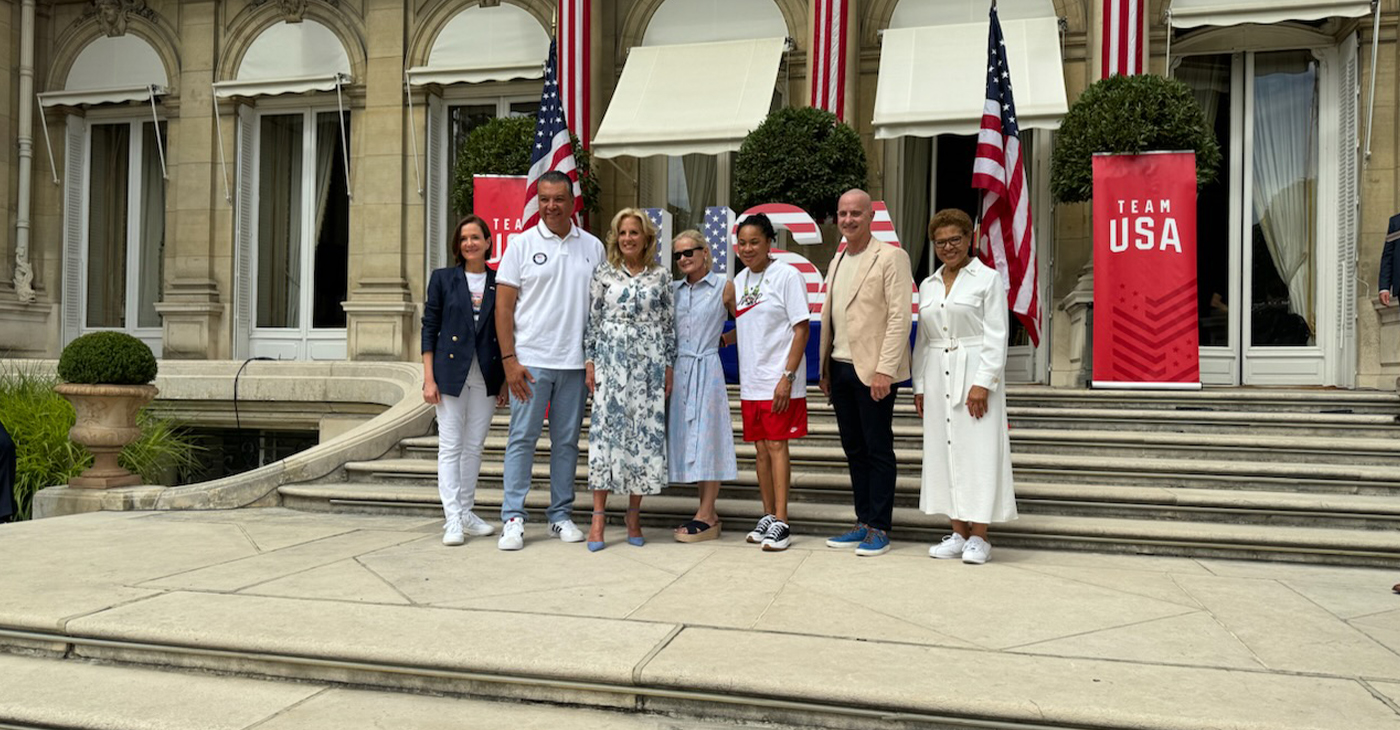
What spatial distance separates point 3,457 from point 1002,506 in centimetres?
649

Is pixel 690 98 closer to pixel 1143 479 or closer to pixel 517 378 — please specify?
pixel 517 378

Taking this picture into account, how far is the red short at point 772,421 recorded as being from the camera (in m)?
5.38

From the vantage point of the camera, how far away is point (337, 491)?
6.82 m

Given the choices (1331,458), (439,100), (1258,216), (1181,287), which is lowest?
(1331,458)

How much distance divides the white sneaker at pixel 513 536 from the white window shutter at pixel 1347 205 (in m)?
8.02

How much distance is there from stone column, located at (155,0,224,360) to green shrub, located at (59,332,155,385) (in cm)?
586

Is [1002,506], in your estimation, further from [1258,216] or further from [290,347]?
[290,347]

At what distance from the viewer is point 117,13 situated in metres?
13.0

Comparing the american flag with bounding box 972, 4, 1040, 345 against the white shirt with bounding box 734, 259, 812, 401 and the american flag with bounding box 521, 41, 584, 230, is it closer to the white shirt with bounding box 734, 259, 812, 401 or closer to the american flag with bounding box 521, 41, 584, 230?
the white shirt with bounding box 734, 259, 812, 401

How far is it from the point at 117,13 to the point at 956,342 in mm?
12574

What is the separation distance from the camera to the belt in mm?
5062

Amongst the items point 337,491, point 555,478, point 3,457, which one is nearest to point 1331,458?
point 555,478

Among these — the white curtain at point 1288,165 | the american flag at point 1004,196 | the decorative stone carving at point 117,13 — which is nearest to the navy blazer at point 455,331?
the american flag at point 1004,196

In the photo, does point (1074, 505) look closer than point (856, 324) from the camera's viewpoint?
No
